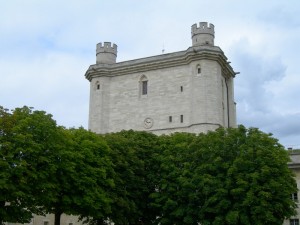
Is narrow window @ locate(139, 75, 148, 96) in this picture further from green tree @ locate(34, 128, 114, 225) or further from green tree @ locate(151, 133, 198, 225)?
green tree @ locate(34, 128, 114, 225)

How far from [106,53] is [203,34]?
1312cm

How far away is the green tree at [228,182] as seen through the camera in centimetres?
3353

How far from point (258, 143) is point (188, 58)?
21.2m

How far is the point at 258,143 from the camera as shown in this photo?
3603cm

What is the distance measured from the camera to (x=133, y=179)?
3819 centimetres

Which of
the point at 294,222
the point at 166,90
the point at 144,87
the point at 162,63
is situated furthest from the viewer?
the point at 144,87

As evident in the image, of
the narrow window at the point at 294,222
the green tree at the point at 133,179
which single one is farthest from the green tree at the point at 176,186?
the narrow window at the point at 294,222

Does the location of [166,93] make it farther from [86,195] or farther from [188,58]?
[86,195]

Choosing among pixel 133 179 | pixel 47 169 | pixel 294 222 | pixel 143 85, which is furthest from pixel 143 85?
pixel 47 169

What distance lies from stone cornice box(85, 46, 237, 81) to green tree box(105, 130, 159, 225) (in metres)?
16.3

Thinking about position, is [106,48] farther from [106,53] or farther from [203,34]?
[203,34]

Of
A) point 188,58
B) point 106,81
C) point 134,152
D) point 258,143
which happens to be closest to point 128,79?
point 106,81

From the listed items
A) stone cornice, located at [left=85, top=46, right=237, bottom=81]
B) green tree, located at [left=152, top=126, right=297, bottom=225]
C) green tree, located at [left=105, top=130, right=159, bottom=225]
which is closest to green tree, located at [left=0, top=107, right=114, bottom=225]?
green tree, located at [left=105, top=130, right=159, bottom=225]

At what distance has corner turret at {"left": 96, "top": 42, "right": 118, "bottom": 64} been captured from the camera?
6175cm
